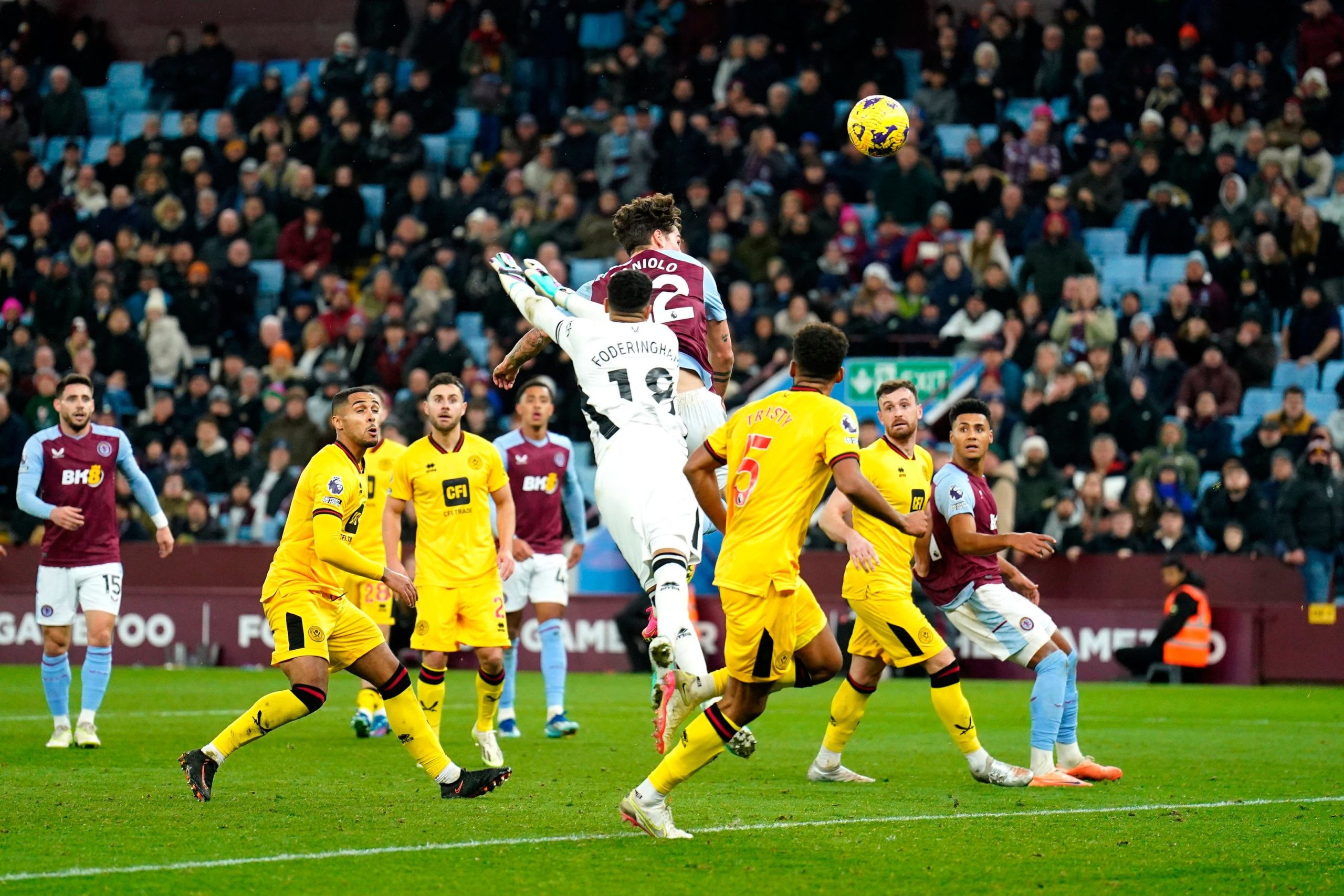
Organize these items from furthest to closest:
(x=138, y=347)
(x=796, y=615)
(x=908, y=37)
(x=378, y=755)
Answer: (x=908, y=37) < (x=138, y=347) < (x=378, y=755) < (x=796, y=615)

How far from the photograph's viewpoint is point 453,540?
41.4 feet

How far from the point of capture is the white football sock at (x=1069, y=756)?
10.8m

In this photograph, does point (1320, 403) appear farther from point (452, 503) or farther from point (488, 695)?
point (488, 695)

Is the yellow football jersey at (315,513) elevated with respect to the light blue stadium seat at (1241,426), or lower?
lower

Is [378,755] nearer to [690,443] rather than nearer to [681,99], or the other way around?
[690,443]

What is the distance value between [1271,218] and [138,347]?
50.1ft

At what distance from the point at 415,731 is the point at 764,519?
90.3 inches

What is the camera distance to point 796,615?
28.4 feet

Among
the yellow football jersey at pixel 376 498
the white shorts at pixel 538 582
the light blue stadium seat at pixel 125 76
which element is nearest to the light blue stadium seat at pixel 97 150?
the light blue stadium seat at pixel 125 76

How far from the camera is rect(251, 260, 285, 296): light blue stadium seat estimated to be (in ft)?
88.5

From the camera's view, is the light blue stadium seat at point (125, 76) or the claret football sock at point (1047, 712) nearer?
the claret football sock at point (1047, 712)

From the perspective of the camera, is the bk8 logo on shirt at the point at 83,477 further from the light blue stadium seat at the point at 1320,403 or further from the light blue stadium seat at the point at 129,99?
the light blue stadium seat at the point at 129,99

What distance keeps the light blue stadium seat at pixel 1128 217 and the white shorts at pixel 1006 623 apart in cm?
1457

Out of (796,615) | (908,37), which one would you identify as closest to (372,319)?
(908,37)
